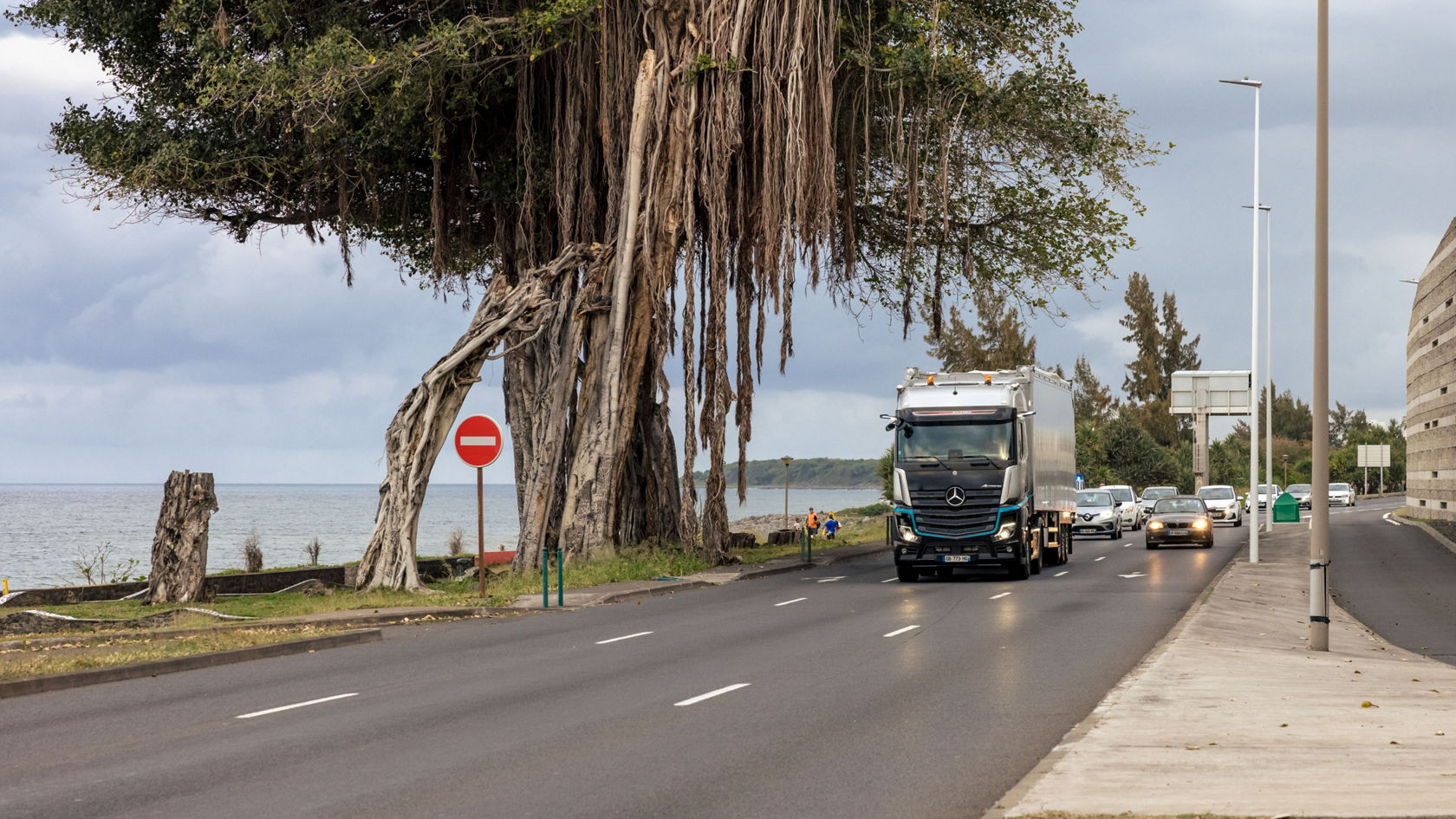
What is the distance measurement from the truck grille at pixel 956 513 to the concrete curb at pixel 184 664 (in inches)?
508

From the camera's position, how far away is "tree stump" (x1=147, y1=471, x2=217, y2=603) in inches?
868

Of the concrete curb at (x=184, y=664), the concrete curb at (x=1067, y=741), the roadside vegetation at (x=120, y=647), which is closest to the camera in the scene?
the concrete curb at (x=1067, y=741)

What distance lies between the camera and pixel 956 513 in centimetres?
2769

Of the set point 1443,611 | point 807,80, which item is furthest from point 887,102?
point 1443,611

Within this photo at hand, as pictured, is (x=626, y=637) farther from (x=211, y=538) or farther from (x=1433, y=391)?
(x=211, y=538)

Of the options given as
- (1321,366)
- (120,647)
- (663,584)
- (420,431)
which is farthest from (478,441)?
(1321,366)

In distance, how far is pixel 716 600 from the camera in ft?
77.0

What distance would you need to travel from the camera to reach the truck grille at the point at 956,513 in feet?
90.5

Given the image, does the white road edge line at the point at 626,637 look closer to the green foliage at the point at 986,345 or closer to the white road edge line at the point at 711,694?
the white road edge line at the point at 711,694

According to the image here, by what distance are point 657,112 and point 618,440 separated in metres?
6.74

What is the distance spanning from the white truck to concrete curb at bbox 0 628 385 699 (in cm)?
1293

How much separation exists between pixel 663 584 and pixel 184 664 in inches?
478

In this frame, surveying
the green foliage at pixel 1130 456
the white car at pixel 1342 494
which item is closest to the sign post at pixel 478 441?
the white car at pixel 1342 494

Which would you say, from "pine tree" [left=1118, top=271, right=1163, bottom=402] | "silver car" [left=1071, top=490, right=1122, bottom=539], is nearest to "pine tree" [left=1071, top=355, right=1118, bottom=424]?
"pine tree" [left=1118, top=271, right=1163, bottom=402]
